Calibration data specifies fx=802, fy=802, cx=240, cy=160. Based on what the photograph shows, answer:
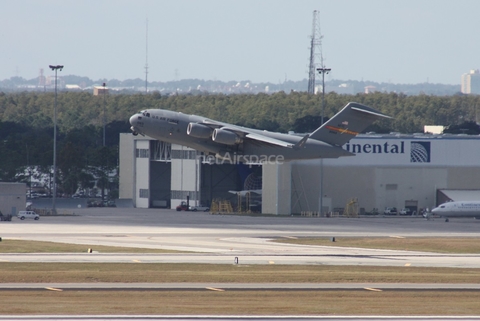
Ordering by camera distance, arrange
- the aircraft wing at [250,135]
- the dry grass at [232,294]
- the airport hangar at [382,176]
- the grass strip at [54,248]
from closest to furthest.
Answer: the dry grass at [232,294] < the grass strip at [54,248] < the aircraft wing at [250,135] < the airport hangar at [382,176]

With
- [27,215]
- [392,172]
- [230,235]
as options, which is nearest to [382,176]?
[392,172]

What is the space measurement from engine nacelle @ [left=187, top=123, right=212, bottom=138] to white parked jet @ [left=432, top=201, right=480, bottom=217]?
32007 mm

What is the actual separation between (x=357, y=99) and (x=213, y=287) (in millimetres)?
166599

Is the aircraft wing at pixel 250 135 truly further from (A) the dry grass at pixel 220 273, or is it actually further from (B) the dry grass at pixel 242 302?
(B) the dry grass at pixel 242 302

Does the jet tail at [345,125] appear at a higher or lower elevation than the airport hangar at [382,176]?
higher

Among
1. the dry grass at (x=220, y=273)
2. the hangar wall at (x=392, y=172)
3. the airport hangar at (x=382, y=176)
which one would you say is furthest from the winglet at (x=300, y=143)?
the dry grass at (x=220, y=273)

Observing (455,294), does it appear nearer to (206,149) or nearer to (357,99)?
(206,149)

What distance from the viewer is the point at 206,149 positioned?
68.9 meters

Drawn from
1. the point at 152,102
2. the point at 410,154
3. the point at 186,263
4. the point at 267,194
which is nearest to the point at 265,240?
the point at 186,263

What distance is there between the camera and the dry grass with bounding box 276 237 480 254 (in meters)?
54.2

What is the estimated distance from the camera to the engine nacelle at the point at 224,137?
67.4 metres

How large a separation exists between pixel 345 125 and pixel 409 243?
16.3 meters

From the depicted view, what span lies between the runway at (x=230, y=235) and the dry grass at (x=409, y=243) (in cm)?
226

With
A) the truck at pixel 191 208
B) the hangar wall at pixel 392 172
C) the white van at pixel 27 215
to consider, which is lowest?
the white van at pixel 27 215
